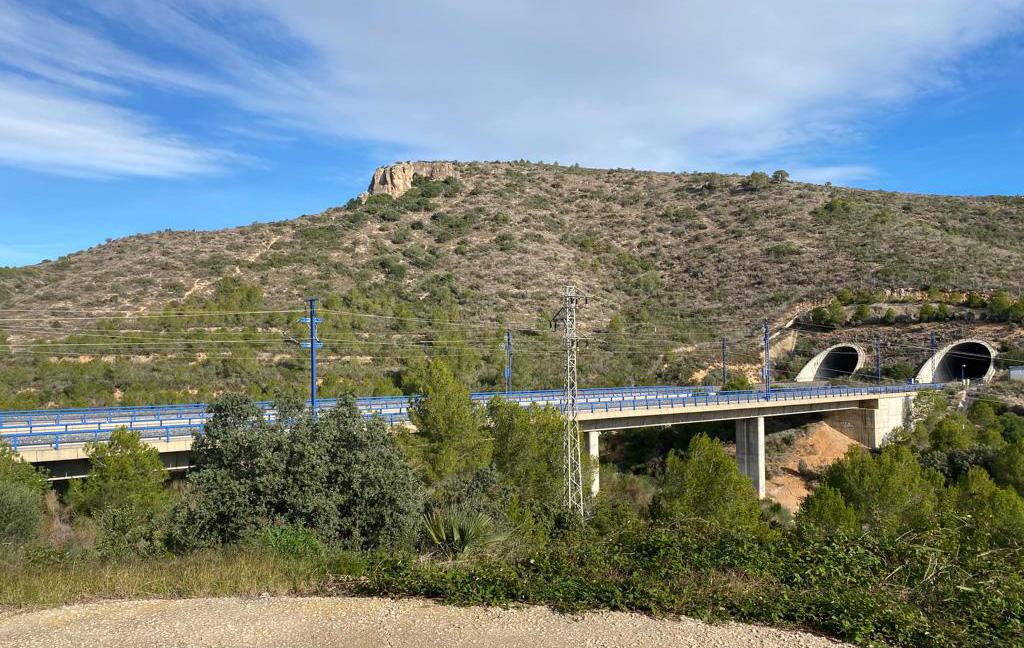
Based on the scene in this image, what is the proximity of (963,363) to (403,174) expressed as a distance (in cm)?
8257


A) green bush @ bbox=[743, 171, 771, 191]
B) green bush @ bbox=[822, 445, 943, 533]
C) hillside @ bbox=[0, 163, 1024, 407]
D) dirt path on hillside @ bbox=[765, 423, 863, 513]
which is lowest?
dirt path on hillside @ bbox=[765, 423, 863, 513]

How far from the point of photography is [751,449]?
3822 cm

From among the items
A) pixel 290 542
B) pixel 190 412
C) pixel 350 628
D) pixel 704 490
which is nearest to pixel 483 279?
pixel 190 412

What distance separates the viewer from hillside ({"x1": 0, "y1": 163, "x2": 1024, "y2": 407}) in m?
45.6

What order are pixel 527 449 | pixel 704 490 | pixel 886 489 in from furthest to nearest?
pixel 886 489
pixel 704 490
pixel 527 449

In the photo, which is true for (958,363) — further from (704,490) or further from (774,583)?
(774,583)

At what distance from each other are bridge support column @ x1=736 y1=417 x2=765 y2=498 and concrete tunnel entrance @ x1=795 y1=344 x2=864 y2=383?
20239mm

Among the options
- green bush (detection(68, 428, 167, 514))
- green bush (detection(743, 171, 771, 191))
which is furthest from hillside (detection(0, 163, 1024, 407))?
green bush (detection(68, 428, 167, 514))

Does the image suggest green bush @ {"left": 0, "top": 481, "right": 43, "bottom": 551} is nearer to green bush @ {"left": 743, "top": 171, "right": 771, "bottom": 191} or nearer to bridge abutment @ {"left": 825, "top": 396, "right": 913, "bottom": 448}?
bridge abutment @ {"left": 825, "top": 396, "right": 913, "bottom": 448}

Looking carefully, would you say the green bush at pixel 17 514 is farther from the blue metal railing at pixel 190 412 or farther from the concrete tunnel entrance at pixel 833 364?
the concrete tunnel entrance at pixel 833 364

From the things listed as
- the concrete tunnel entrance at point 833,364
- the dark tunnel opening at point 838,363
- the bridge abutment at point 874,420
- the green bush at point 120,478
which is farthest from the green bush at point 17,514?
the dark tunnel opening at point 838,363

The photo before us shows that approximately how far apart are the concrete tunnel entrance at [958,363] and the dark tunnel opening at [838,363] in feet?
20.2

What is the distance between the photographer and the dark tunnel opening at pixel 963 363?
5236 cm

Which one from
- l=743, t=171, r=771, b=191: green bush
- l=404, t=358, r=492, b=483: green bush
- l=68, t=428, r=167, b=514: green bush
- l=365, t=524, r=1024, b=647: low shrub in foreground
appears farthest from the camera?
l=743, t=171, r=771, b=191: green bush
